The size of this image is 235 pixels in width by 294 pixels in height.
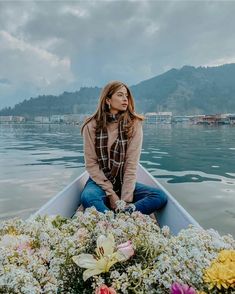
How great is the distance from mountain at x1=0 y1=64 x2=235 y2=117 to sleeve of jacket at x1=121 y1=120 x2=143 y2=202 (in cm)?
13305

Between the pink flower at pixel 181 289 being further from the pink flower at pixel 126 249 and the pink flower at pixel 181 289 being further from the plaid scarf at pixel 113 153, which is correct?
the plaid scarf at pixel 113 153

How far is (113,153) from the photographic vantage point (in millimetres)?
3850

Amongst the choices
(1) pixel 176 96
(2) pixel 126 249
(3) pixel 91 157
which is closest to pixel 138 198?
(3) pixel 91 157

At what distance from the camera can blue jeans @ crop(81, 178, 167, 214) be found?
351cm

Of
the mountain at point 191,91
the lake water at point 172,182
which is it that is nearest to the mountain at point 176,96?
the mountain at point 191,91

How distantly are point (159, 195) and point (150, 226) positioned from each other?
2226 millimetres

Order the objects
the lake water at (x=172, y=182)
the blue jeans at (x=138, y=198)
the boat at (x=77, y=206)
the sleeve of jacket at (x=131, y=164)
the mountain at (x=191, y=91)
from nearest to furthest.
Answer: the boat at (x=77, y=206) → the blue jeans at (x=138, y=198) → the sleeve of jacket at (x=131, y=164) → the lake water at (x=172, y=182) → the mountain at (x=191, y=91)

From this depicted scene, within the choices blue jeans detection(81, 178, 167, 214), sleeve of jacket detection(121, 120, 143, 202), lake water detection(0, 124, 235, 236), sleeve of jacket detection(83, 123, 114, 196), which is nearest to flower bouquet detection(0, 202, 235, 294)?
blue jeans detection(81, 178, 167, 214)

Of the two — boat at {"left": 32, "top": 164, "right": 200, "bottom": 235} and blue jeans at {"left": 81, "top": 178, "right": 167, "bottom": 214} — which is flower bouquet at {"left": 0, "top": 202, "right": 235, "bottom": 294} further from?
blue jeans at {"left": 81, "top": 178, "right": 167, "bottom": 214}

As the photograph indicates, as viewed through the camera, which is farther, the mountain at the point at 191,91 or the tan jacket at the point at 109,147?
the mountain at the point at 191,91

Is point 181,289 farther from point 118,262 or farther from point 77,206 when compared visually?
point 77,206

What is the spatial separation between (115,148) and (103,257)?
2589mm

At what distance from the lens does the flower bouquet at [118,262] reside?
1124 mm

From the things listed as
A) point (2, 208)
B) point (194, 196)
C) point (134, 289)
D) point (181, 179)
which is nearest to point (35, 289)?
point (134, 289)
